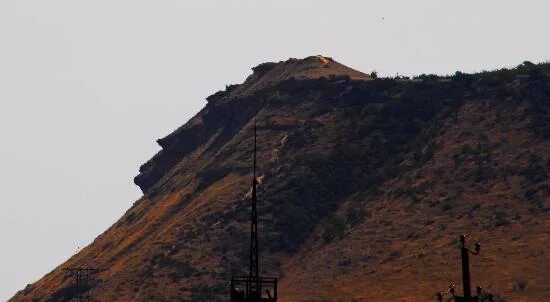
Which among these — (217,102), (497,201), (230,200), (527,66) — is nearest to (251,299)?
(497,201)

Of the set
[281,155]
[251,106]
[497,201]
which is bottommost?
[497,201]

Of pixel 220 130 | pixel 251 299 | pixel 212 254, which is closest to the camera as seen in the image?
pixel 251 299

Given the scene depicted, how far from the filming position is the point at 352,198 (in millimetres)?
121938

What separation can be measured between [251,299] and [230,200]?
89051mm

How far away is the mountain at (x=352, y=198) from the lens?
100 metres

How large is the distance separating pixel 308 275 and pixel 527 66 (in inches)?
2069

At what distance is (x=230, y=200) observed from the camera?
124 metres

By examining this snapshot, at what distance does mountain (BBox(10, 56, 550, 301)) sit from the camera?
329 ft

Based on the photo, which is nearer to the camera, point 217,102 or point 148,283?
point 148,283

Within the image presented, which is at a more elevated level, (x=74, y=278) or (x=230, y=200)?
(x=230, y=200)

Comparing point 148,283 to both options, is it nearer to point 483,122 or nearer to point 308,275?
point 308,275

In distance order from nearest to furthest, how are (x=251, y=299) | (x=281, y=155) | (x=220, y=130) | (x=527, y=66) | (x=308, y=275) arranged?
(x=251, y=299)
(x=308, y=275)
(x=281, y=155)
(x=527, y=66)
(x=220, y=130)

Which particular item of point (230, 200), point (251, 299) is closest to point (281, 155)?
point (230, 200)

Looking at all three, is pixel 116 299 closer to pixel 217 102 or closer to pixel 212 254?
pixel 212 254
